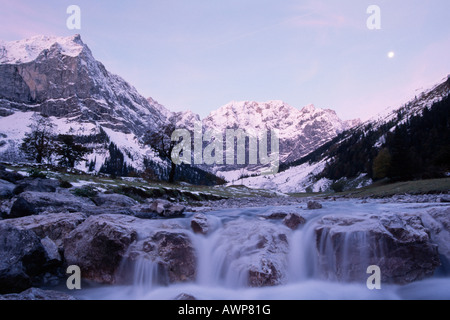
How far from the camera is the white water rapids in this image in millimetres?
8297

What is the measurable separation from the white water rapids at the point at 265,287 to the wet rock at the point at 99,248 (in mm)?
423

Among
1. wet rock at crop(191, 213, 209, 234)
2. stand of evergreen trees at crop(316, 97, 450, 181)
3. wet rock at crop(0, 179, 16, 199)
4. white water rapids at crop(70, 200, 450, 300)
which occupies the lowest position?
white water rapids at crop(70, 200, 450, 300)

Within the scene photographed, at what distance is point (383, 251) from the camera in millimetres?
8789

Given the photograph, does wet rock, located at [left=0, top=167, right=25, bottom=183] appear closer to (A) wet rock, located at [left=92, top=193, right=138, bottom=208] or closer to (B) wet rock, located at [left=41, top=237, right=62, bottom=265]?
(A) wet rock, located at [left=92, top=193, right=138, bottom=208]

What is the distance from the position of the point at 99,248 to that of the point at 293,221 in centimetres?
784

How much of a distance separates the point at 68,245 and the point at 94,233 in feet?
3.96

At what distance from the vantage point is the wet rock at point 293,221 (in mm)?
11665

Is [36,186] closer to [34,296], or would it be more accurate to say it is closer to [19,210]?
[19,210]

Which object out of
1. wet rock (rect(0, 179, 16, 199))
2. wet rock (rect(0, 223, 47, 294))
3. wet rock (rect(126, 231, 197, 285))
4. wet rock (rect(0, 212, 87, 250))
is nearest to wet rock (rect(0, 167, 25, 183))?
wet rock (rect(0, 179, 16, 199))

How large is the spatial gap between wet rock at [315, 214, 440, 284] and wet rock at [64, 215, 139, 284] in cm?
723

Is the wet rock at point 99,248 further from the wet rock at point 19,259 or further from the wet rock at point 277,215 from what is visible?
the wet rock at point 277,215

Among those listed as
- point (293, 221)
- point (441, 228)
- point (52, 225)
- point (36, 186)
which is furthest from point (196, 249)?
point (36, 186)

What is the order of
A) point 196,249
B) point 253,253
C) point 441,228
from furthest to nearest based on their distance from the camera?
1. point 196,249
2. point 441,228
3. point 253,253
